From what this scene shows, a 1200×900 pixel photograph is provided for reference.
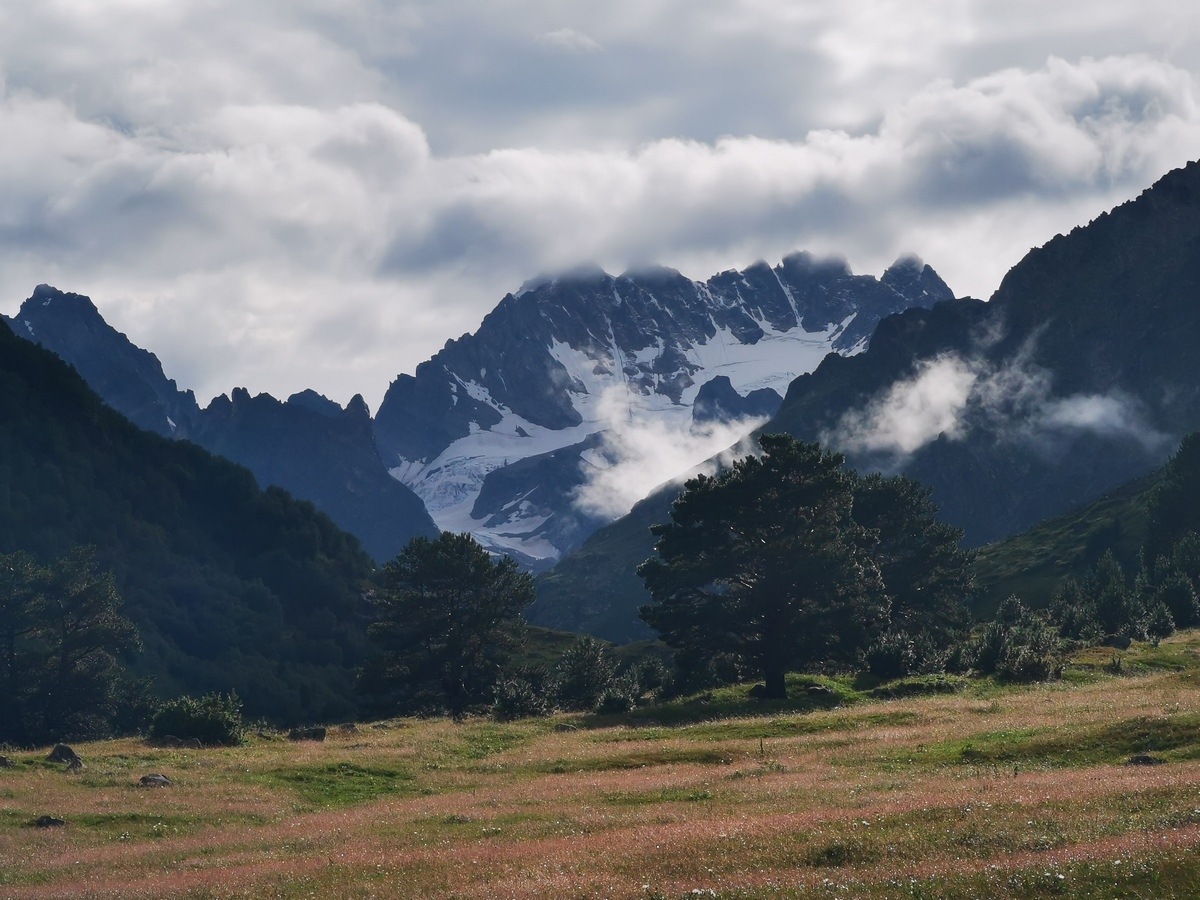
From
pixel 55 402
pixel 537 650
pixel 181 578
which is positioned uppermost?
pixel 55 402

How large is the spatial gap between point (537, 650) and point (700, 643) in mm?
103956

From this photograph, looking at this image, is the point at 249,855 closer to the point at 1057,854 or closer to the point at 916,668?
the point at 1057,854

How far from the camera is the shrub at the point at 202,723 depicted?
171 ft

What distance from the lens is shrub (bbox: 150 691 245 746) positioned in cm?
5212

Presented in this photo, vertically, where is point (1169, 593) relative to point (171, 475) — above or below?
below

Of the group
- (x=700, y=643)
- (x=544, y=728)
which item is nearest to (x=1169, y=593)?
(x=700, y=643)

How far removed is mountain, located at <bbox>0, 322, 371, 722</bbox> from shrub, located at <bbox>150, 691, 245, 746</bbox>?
82323 millimetres

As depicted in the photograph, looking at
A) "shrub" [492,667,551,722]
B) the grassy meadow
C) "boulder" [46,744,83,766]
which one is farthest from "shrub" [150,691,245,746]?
"shrub" [492,667,551,722]

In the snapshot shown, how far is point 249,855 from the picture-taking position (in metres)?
27.5

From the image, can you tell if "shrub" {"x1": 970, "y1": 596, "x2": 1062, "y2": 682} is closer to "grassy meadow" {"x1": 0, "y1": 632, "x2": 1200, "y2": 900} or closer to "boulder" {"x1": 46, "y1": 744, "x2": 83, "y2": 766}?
"grassy meadow" {"x1": 0, "y1": 632, "x2": 1200, "y2": 900}

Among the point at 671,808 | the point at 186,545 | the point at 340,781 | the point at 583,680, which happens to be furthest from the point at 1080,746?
the point at 186,545

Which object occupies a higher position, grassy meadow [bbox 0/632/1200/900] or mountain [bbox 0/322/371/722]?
mountain [bbox 0/322/371/722]

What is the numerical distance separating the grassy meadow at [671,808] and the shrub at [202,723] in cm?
201

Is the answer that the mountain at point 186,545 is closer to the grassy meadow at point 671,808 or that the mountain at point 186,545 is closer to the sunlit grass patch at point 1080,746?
the grassy meadow at point 671,808
